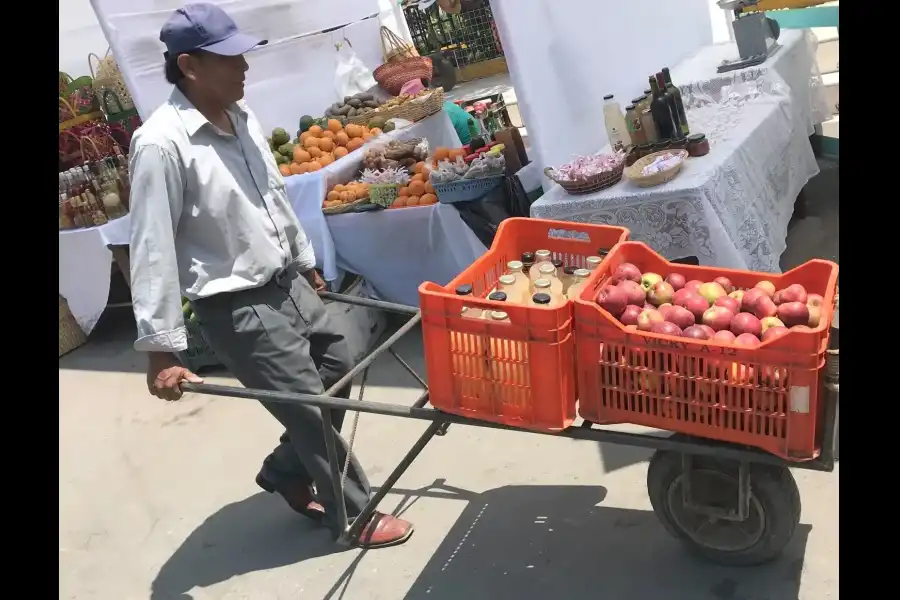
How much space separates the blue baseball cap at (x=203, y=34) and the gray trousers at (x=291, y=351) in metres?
0.83

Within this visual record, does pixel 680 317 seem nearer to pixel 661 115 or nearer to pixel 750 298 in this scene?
pixel 750 298

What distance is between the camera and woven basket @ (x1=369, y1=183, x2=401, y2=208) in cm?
504

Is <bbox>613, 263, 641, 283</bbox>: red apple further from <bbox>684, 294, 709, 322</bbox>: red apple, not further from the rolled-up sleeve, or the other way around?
the rolled-up sleeve

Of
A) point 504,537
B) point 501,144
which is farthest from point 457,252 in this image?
point 504,537

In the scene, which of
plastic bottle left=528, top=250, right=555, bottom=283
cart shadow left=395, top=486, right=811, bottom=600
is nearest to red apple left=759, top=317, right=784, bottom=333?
plastic bottle left=528, top=250, right=555, bottom=283

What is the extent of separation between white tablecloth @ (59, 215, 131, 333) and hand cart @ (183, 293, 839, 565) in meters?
3.41

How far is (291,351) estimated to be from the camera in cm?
299

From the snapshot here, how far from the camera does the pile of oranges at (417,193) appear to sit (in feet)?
16.3

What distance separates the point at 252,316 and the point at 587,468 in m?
1.62

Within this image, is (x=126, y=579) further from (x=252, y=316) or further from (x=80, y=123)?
(x=80, y=123)

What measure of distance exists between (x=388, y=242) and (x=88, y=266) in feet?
7.84

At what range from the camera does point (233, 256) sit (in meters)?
2.85

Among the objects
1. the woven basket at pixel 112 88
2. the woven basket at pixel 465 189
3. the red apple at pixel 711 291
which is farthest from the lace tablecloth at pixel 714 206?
the woven basket at pixel 112 88

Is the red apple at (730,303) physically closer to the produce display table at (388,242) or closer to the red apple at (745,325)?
the red apple at (745,325)
